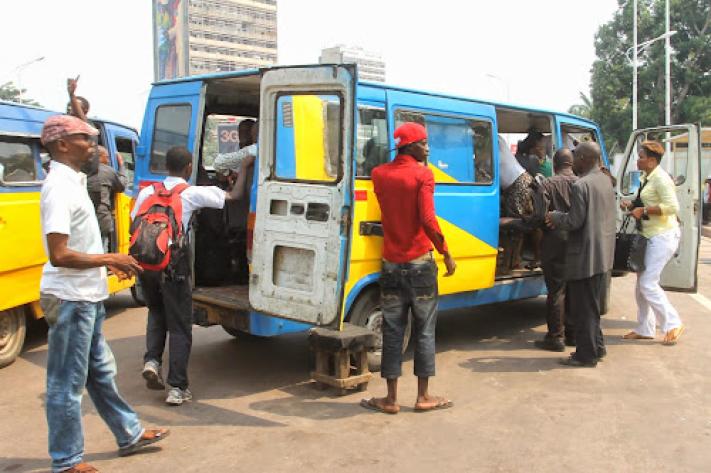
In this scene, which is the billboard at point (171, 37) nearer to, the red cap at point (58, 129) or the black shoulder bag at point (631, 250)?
the black shoulder bag at point (631, 250)

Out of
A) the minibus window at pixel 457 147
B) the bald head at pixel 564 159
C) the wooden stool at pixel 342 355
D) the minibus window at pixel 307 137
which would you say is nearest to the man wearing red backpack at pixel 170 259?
the minibus window at pixel 307 137

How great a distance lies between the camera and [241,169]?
18.2ft

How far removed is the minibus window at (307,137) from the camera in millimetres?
4840

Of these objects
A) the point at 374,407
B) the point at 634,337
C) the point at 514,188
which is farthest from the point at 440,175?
the point at 634,337

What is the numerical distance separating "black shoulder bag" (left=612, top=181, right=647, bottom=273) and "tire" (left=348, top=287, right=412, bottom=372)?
2518 millimetres

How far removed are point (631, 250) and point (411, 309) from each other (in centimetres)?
310

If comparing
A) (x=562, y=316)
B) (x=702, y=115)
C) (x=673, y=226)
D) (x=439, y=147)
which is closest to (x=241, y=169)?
(x=439, y=147)

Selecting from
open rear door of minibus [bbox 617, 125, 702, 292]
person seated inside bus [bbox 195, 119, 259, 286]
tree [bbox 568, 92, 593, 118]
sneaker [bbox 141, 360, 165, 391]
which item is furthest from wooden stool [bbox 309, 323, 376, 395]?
tree [bbox 568, 92, 593, 118]

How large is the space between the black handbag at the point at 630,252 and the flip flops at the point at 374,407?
3260 millimetres

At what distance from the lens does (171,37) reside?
102125 millimetres

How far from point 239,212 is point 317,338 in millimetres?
1549

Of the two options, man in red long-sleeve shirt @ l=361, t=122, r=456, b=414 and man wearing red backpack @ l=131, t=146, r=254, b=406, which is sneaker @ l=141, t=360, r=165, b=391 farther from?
man in red long-sleeve shirt @ l=361, t=122, r=456, b=414

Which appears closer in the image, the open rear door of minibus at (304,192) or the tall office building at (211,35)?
the open rear door of minibus at (304,192)

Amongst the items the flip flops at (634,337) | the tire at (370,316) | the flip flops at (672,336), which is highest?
the tire at (370,316)
